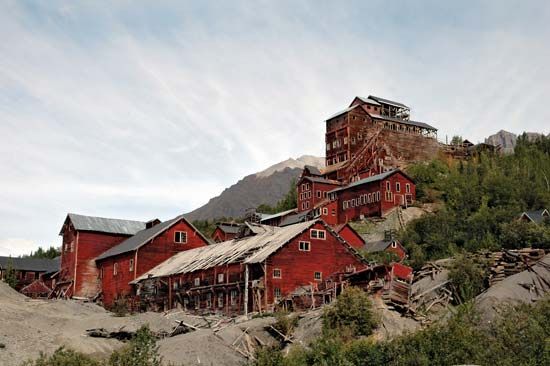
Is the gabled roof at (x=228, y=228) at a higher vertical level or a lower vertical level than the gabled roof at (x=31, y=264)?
higher

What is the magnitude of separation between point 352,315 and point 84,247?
41.8m

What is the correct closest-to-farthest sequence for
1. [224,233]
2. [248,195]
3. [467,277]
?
[467,277]
[224,233]
[248,195]

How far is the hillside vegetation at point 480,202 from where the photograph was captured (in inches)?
2409

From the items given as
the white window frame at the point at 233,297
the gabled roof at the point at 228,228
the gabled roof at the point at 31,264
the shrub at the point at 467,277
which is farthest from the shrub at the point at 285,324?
the gabled roof at the point at 31,264

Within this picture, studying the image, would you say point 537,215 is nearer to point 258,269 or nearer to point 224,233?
point 258,269

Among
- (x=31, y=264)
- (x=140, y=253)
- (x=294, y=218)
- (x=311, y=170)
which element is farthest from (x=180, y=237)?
(x=31, y=264)

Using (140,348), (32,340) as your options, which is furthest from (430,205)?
(140,348)

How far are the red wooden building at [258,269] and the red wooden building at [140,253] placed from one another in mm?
5989

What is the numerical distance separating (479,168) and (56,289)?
181 ft

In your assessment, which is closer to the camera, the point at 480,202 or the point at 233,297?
the point at 233,297

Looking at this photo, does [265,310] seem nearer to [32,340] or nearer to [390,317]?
[390,317]

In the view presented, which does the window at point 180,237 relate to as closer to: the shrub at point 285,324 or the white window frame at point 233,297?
the white window frame at point 233,297

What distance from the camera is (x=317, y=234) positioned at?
169 feet

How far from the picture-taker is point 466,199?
78.2 metres
